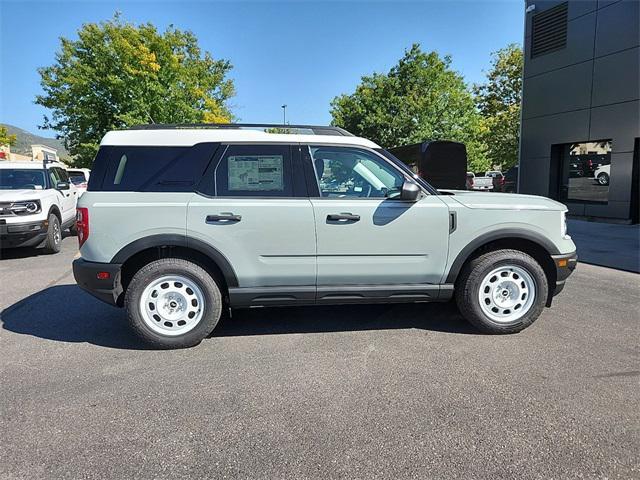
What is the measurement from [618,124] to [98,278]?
14.0 meters

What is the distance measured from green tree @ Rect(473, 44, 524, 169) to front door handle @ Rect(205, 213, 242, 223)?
80.8 feet

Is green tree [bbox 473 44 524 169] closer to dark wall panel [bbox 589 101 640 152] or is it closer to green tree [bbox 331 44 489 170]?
green tree [bbox 331 44 489 170]

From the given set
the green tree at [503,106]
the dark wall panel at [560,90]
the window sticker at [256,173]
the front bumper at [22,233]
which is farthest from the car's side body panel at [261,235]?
the green tree at [503,106]

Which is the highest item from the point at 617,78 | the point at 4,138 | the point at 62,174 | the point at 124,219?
the point at 4,138

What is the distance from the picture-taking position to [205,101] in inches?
1048

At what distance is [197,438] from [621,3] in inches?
598

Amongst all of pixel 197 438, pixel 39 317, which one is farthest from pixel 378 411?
pixel 39 317

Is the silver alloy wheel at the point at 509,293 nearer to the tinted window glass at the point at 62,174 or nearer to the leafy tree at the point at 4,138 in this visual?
the tinted window glass at the point at 62,174

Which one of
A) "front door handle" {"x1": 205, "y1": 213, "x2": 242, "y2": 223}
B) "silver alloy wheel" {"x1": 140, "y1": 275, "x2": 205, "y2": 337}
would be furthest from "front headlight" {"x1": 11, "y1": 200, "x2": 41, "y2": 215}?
"front door handle" {"x1": 205, "y1": 213, "x2": 242, "y2": 223}

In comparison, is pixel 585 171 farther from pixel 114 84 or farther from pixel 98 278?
Answer: pixel 114 84

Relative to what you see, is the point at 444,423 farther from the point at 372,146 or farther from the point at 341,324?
the point at 372,146

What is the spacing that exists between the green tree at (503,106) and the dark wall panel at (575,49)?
1036 cm

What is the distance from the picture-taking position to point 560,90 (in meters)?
14.2

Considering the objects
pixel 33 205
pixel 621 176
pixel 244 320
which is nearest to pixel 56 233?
pixel 33 205
